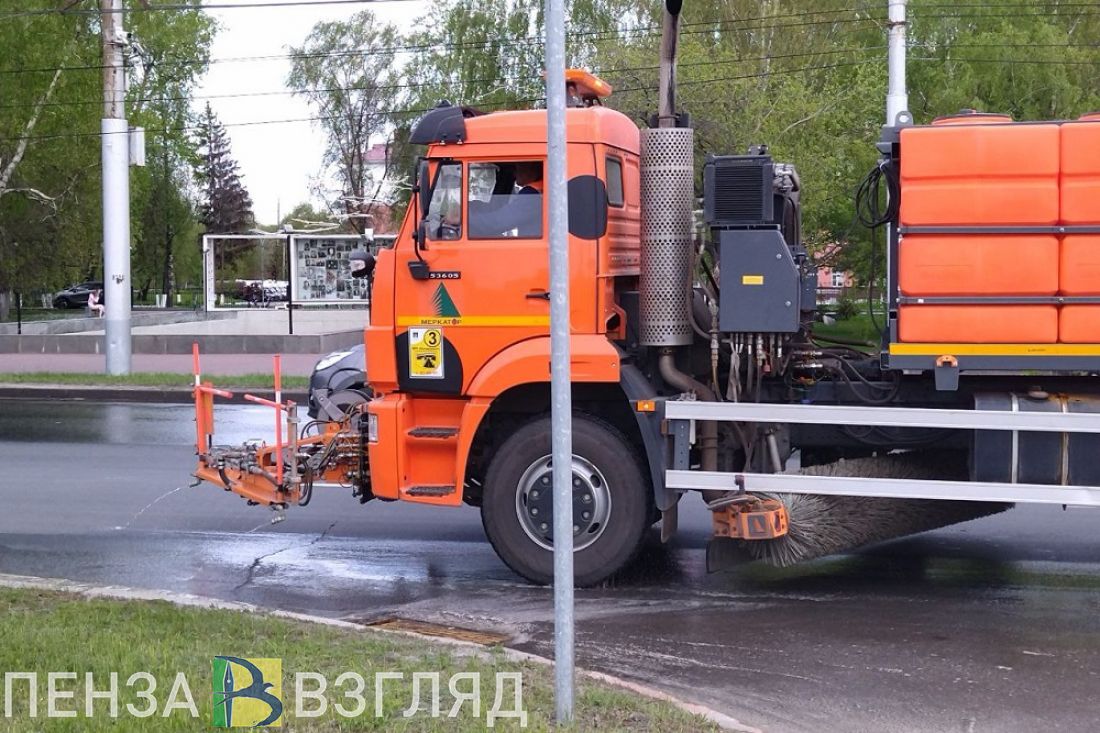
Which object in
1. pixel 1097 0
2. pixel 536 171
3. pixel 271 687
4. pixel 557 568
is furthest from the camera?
pixel 1097 0

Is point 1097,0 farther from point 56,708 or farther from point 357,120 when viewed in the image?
point 56,708

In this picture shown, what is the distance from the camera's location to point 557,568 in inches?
198

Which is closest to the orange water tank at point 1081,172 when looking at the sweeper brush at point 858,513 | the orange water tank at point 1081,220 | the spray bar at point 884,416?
the orange water tank at point 1081,220

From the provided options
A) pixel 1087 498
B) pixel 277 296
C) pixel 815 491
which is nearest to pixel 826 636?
pixel 815 491

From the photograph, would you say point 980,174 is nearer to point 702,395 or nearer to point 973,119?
point 973,119

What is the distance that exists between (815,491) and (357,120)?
50639 millimetres

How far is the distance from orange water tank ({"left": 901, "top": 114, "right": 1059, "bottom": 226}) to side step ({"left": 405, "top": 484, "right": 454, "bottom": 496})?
3.23 m

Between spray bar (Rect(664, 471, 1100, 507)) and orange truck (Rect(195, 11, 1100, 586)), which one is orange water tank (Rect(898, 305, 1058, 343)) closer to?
orange truck (Rect(195, 11, 1100, 586))

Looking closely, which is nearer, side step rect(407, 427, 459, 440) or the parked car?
side step rect(407, 427, 459, 440)

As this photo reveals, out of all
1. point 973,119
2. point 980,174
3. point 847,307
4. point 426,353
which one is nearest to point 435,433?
point 426,353

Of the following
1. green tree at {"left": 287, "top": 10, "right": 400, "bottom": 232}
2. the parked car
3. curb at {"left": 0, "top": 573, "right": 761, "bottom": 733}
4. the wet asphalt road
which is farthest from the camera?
the parked car

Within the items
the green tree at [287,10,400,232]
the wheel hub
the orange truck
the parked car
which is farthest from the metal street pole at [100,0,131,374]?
the parked car

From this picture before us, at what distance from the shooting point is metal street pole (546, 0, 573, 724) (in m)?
4.84

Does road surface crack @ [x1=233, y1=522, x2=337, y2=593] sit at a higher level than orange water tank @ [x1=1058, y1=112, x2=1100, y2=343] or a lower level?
lower
